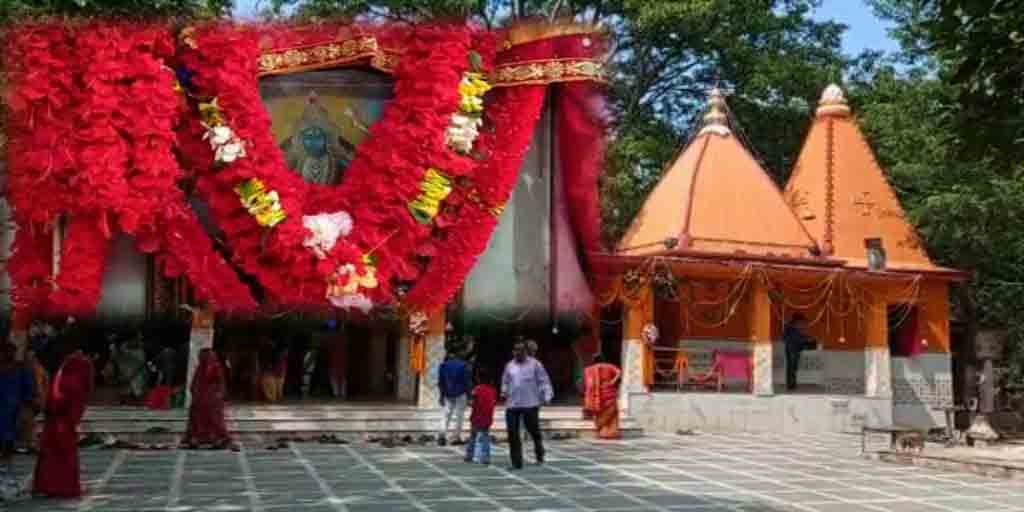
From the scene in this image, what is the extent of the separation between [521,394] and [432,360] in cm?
440

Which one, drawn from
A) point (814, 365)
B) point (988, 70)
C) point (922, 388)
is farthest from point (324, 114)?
point (988, 70)

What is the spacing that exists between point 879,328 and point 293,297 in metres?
10.1

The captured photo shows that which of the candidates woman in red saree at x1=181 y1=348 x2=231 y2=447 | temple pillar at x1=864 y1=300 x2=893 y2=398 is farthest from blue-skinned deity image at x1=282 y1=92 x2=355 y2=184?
temple pillar at x1=864 y1=300 x2=893 y2=398

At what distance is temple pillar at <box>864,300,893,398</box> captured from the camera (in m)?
18.7

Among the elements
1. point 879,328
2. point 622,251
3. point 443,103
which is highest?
point 443,103

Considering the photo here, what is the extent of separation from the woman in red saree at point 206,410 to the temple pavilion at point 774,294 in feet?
21.3

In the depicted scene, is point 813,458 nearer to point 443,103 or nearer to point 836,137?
point 443,103

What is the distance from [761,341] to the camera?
1780cm

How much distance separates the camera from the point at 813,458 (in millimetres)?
13391

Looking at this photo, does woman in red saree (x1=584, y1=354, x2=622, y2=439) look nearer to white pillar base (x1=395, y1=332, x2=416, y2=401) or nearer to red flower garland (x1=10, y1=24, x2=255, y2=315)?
white pillar base (x1=395, y1=332, x2=416, y2=401)

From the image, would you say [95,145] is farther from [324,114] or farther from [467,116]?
[467,116]

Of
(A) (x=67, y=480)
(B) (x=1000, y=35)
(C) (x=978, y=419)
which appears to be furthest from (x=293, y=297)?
(B) (x=1000, y=35)

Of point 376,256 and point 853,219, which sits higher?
point 853,219

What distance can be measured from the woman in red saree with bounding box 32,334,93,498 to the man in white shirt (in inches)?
160
